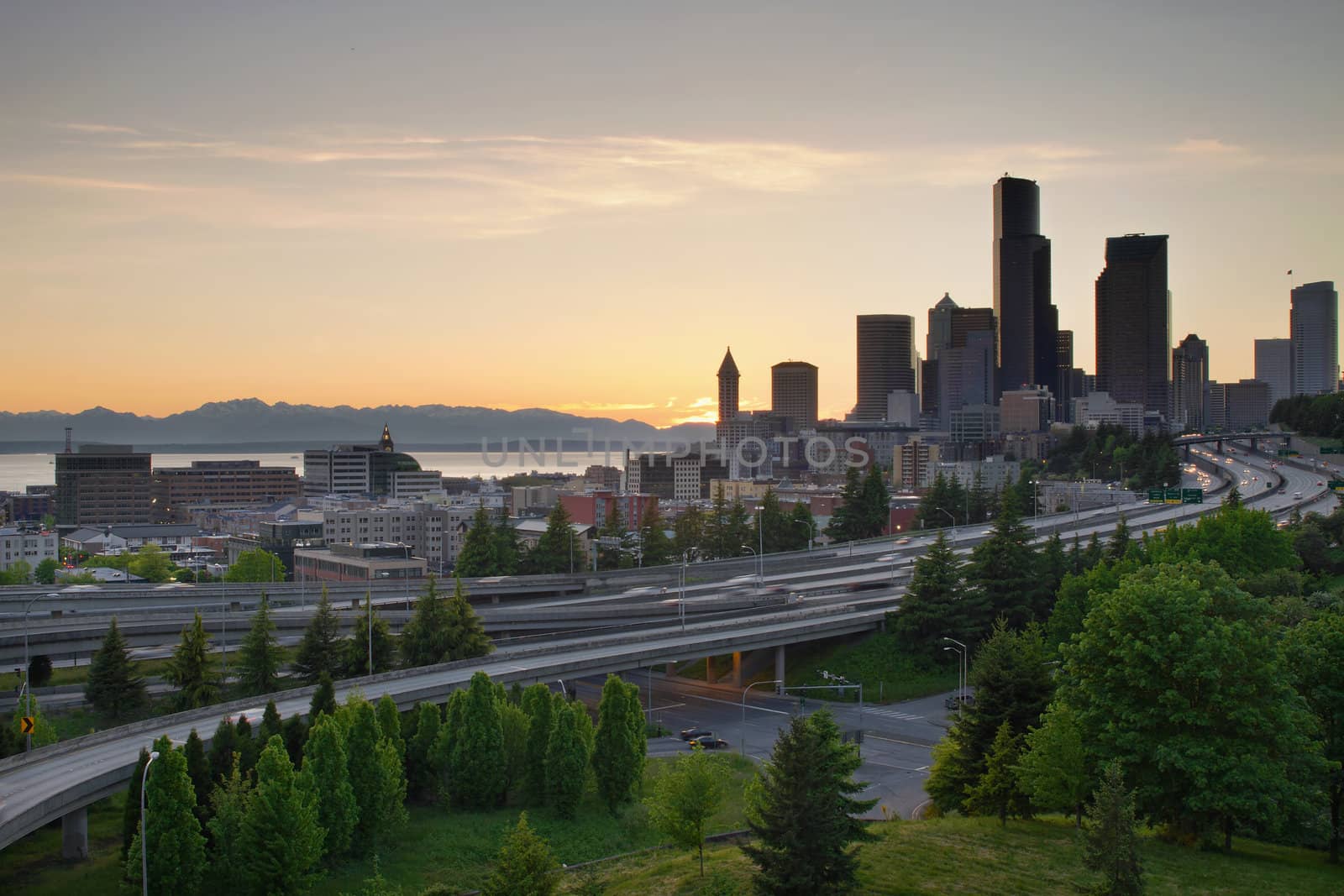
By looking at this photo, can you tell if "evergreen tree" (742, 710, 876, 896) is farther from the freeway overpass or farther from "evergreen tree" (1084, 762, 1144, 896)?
the freeway overpass

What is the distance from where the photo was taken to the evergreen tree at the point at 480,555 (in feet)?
262

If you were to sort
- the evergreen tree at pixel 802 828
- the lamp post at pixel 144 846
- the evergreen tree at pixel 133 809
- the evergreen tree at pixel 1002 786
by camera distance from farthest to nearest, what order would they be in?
the evergreen tree at pixel 1002 786 → the evergreen tree at pixel 133 809 → the lamp post at pixel 144 846 → the evergreen tree at pixel 802 828

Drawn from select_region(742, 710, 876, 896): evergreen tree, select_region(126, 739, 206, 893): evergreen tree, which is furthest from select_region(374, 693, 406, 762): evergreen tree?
select_region(742, 710, 876, 896): evergreen tree

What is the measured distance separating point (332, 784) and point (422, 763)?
6335 mm

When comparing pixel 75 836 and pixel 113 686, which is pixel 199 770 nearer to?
pixel 75 836

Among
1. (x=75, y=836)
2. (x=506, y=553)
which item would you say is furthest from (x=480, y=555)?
(x=75, y=836)

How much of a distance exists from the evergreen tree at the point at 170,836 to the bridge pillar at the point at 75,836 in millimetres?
3999

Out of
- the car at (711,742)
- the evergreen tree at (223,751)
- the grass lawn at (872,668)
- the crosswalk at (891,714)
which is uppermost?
the evergreen tree at (223,751)

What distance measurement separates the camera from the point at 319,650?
146ft

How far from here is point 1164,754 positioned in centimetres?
2570

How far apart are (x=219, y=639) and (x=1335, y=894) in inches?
1880

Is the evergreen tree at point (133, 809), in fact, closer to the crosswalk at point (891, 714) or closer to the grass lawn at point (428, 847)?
the grass lawn at point (428, 847)

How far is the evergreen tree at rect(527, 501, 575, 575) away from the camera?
81250 millimetres

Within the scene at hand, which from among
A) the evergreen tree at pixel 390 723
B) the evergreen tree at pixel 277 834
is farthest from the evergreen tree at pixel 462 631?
the evergreen tree at pixel 277 834
